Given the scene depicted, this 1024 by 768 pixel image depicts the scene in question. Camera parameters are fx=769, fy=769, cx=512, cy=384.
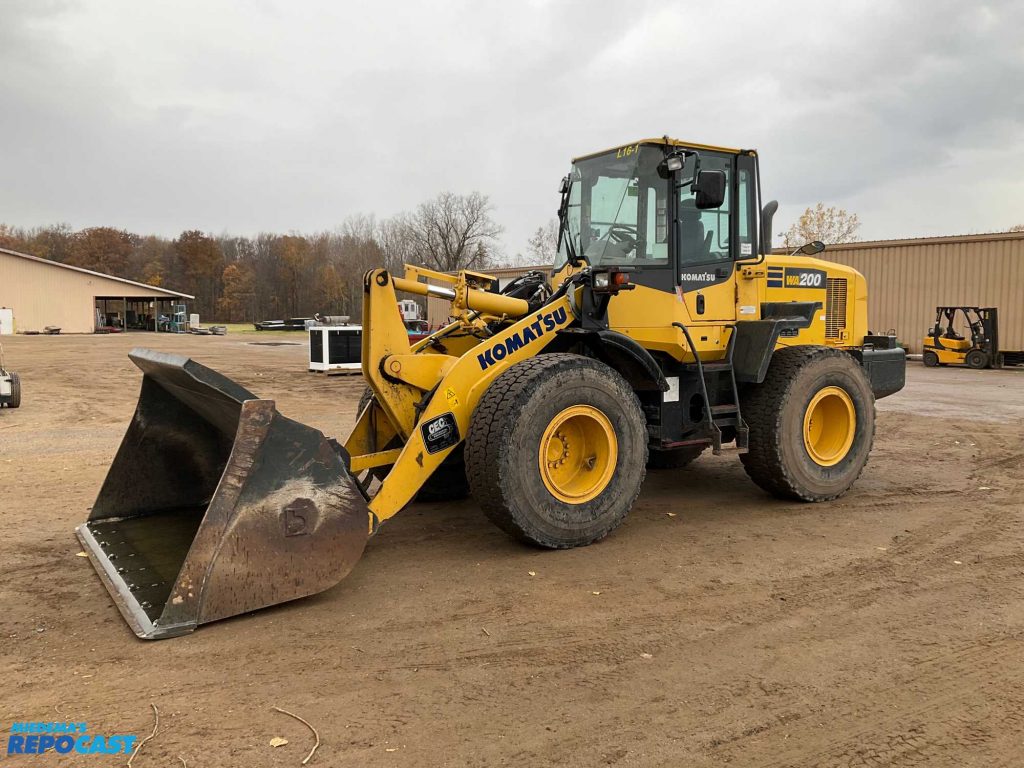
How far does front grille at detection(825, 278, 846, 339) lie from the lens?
7.09m

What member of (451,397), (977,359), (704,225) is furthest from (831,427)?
(977,359)

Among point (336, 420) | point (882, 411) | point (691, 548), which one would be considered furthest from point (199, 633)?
point (882, 411)

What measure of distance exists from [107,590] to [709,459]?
241 inches

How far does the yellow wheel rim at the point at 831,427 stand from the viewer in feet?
21.3

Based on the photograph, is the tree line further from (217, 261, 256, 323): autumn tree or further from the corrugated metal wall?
the corrugated metal wall

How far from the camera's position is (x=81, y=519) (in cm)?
572

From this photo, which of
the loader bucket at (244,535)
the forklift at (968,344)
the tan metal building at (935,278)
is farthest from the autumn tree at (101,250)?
the loader bucket at (244,535)

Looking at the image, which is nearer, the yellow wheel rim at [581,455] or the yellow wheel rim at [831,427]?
the yellow wheel rim at [581,455]

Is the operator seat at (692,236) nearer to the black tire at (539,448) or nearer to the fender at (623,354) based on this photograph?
the fender at (623,354)

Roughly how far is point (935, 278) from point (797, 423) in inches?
893

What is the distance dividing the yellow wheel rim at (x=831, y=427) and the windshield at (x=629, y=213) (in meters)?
1.99

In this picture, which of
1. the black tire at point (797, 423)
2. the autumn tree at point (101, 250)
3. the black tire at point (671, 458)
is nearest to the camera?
the black tire at point (797, 423)

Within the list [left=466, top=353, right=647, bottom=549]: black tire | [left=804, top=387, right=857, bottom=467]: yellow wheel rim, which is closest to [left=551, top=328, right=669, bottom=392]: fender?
[left=466, top=353, right=647, bottom=549]: black tire

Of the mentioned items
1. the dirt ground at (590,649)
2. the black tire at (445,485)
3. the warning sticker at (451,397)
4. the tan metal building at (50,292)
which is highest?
the tan metal building at (50,292)
